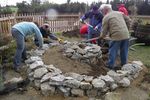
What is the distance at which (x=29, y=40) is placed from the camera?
27.6 feet

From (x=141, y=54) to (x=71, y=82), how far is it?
4.63 meters

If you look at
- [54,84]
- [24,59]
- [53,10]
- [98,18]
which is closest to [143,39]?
[98,18]

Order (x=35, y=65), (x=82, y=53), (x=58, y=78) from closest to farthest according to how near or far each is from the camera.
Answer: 1. (x=58, y=78)
2. (x=35, y=65)
3. (x=82, y=53)

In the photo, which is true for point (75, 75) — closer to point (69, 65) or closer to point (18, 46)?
point (69, 65)

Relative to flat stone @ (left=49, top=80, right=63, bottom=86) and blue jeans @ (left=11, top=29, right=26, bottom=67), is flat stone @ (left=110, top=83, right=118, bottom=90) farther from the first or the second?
blue jeans @ (left=11, top=29, right=26, bottom=67)

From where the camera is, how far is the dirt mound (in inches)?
239

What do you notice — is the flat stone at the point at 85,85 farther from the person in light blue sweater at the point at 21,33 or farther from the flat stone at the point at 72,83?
the person in light blue sweater at the point at 21,33

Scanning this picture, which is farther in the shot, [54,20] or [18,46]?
[54,20]

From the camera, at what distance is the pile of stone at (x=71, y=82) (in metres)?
5.16

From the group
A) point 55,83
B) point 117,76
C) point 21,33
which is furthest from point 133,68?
point 21,33

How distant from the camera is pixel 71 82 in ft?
16.8

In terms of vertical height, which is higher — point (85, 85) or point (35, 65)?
point (35, 65)

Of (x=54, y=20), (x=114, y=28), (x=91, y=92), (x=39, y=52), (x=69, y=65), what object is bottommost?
(x=91, y=92)

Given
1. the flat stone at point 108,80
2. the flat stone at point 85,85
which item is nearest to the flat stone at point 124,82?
the flat stone at point 108,80
